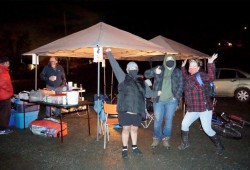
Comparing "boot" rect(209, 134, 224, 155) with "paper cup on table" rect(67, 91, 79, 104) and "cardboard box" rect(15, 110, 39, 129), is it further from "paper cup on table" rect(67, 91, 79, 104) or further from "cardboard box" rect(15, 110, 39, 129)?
"cardboard box" rect(15, 110, 39, 129)

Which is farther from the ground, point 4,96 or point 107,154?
point 4,96

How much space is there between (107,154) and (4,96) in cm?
326

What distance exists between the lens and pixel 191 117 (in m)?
5.12

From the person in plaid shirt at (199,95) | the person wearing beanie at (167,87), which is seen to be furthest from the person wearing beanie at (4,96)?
the person in plaid shirt at (199,95)

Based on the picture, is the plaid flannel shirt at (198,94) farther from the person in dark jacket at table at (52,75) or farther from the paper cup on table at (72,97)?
the person in dark jacket at table at (52,75)

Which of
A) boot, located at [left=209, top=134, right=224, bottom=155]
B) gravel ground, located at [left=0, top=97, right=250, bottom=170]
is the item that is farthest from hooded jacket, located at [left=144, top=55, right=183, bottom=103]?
gravel ground, located at [left=0, top=97, right=250, bottom=170]

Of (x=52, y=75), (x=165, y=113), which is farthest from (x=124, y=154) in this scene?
(x=52, y=75)

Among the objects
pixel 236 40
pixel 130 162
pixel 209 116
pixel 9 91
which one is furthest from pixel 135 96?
pixel 236 40

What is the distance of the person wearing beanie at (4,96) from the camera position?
257 inches

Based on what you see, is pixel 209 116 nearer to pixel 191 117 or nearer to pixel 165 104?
pixel 191 117

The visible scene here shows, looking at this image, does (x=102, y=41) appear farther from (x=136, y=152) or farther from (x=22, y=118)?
(x=22, y=118)

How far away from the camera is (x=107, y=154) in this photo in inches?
203

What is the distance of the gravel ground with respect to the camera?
4609 mm

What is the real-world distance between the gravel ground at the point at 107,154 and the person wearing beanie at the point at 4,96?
0.31 m
